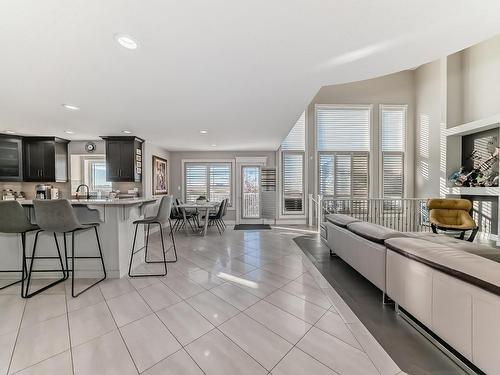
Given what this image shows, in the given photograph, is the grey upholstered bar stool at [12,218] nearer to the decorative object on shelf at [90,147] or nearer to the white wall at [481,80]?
the decorative object on shelf at [90,147]

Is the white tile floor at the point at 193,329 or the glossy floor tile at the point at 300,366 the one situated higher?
the glossy floor tile at the point at 300,366

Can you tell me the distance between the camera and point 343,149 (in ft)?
23.3

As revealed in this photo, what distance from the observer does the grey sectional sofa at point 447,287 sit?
3.73ft

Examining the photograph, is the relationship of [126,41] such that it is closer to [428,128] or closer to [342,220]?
[342,220]

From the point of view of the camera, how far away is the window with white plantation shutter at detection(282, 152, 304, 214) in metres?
7.11

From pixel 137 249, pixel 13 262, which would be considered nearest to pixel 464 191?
pixel 137 249

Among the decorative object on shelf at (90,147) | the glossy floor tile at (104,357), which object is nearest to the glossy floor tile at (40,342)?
the glossy floor tile at (104,357)

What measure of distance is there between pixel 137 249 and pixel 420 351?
3.45m

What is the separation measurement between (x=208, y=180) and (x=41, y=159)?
404 centimetres

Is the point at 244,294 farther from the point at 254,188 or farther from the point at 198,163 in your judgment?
the point at 198,163

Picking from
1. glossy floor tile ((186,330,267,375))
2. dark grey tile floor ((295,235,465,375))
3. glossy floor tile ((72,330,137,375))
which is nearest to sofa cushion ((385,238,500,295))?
dark grey tile floor ((295,235,465,375))

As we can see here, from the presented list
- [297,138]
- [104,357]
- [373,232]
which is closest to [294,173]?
[297,138]

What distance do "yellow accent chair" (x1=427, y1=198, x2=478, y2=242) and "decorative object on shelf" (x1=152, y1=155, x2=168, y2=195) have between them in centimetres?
636

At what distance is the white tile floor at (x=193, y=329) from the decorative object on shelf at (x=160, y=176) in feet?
11.7
